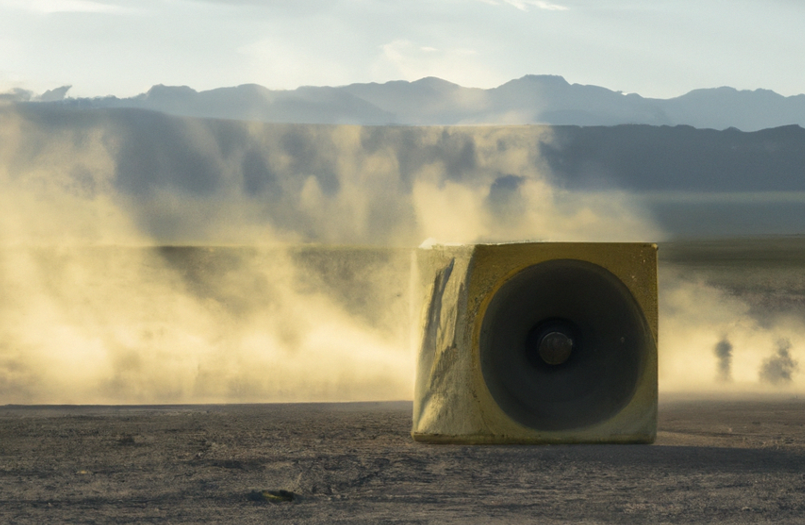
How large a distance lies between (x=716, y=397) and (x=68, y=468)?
865 cm

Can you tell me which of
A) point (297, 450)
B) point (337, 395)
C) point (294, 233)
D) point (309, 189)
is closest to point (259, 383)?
point (337, 395)

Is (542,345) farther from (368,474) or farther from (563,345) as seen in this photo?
(368,474)

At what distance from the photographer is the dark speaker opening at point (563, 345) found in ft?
27.6

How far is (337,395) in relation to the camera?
14836 mm

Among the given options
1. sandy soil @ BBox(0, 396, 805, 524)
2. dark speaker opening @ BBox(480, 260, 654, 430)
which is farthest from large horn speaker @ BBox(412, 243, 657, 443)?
sandy soil @ BBox(0, 396, 805, 524)

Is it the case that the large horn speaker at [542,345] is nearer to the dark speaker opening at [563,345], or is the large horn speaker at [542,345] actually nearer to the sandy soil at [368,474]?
the dark speaker opening at [563,345]

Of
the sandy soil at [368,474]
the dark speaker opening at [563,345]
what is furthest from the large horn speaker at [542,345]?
the sandy soil at [368,474]

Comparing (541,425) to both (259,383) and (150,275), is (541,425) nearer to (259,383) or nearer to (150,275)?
(259,383)

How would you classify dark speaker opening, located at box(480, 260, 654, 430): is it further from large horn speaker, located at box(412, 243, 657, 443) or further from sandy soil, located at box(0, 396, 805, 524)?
sandy soil, located at box(0, 396, 805, 524)

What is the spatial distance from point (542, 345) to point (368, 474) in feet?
5.92

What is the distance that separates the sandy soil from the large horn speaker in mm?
239

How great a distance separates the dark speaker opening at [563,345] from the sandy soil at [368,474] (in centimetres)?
38

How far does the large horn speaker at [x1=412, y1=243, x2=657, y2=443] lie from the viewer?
837 centimetres

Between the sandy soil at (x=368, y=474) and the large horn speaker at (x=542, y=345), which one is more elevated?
the large horn speaker at (x=542, y=345)
